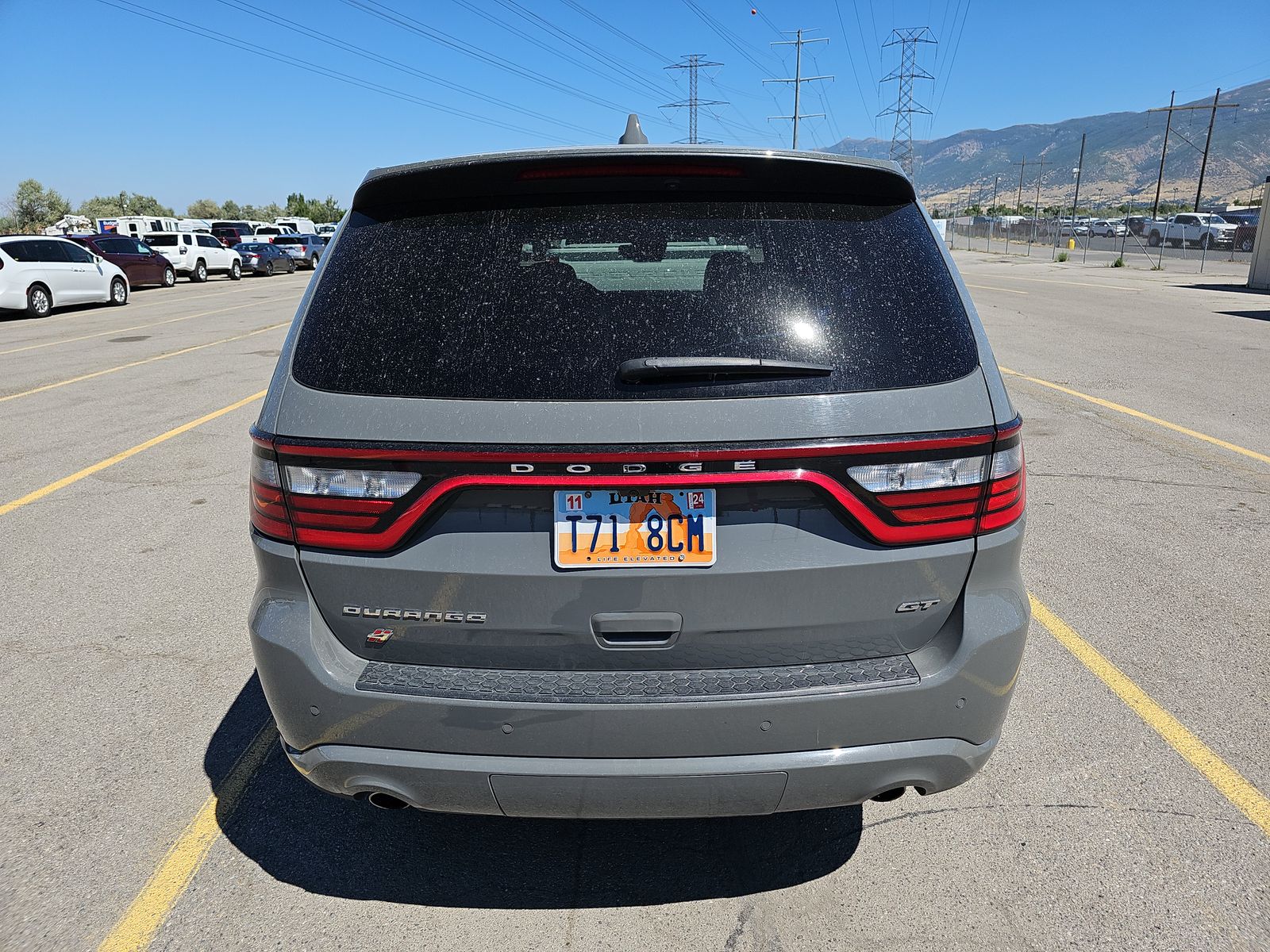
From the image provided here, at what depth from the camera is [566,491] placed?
1964mm

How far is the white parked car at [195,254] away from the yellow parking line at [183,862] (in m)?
33.7

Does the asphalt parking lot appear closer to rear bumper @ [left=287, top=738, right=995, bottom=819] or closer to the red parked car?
rear bumper @ [left=287, top=738, right=995, bottom=819]

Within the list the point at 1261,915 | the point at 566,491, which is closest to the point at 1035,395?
the point at 1261,915

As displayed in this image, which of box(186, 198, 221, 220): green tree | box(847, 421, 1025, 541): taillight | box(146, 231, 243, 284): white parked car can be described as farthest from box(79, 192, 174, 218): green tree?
box(847, 421, 1025, 541): taillight

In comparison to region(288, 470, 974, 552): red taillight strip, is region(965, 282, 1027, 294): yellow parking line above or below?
below

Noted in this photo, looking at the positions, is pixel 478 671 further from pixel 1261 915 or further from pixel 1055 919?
pixel 1261 915

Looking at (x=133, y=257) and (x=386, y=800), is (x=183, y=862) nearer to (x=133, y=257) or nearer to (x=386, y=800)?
(x=386, y=800)

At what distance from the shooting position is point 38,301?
20.3 meters

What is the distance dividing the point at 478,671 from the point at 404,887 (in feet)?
2.76

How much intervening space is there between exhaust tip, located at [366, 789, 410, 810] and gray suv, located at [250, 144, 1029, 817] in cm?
3

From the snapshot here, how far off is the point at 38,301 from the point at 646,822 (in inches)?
901

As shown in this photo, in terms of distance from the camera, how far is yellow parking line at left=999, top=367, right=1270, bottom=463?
694 centimetres

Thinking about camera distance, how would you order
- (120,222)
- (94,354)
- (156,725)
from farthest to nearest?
(120,222) → (94,354) → (156,725)

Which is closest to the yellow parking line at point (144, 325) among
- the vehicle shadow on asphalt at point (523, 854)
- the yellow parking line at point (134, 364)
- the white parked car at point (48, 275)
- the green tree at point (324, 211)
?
the yellow parking line at point (134, 364)
